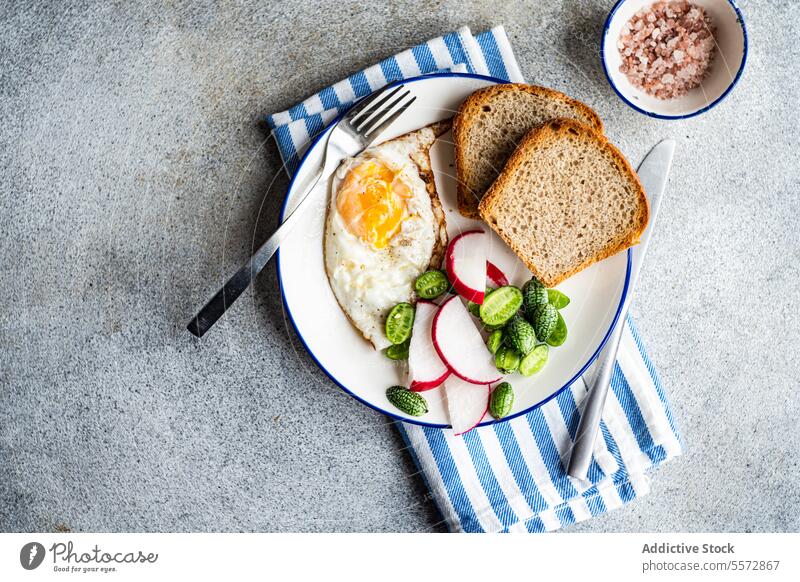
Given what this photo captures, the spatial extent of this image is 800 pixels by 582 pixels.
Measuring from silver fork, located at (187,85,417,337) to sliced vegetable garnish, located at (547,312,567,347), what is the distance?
18.9 inches

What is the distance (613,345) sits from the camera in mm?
1125

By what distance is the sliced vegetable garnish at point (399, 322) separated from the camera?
3.41 ft

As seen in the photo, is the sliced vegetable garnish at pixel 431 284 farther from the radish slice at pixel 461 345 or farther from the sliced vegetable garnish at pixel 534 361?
the sliced vegetable garnish at pixel 534 361

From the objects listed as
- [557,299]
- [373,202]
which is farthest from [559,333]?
[373,202]

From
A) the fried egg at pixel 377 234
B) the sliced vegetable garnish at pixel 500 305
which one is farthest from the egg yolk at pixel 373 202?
the sliced vegetable garnish at pixel 500 305

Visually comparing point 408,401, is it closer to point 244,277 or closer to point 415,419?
point 415,419

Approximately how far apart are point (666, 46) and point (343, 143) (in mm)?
658

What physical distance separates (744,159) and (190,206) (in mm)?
1131

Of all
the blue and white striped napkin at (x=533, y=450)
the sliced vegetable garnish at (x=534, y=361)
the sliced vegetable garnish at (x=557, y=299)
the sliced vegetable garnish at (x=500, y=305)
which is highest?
the sliced vegetable garnish at (x=500, y=305)

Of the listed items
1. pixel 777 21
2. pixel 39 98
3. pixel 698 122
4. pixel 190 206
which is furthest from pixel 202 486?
pixel 777 21

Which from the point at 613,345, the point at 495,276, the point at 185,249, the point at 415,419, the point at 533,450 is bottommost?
the point at 533,450

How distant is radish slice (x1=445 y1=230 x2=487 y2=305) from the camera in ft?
3.37

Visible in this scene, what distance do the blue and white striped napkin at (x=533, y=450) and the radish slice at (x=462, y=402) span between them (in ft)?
0.27

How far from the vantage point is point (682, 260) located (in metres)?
1.20
